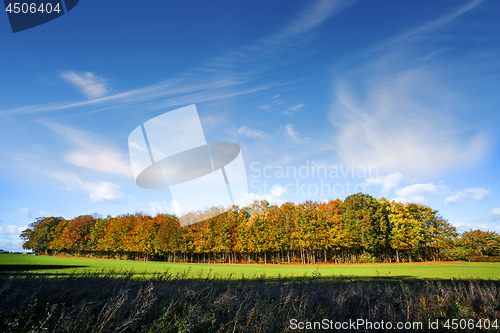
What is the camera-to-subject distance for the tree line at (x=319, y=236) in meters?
54.3

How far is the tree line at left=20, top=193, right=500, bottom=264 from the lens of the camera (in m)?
54.3

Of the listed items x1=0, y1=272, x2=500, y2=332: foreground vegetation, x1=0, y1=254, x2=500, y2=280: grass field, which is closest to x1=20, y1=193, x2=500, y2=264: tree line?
x1=0, y1=254, x2=500, y2=280: grass field

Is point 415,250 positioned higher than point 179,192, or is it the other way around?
point 179,192

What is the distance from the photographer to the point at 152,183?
539 inches

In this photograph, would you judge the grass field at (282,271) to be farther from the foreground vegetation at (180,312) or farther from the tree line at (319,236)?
the tree line at (319,236)

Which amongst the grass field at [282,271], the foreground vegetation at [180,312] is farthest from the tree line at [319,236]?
the foreground vegetation at [180,312]

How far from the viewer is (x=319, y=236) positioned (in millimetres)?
54250

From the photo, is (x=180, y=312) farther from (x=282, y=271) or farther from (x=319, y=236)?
(x=319, y=236)

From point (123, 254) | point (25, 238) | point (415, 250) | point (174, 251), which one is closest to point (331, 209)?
point (415, 250)

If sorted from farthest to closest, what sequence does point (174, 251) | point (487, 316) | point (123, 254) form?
point (123, 254), point (174, 251), point (487, 316)

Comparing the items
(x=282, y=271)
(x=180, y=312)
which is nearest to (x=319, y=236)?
(x=282, y=271)

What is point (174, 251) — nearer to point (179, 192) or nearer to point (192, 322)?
point (179, 192)

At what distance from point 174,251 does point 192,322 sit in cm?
6432

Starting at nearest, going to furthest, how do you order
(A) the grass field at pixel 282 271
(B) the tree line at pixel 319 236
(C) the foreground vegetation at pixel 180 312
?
(C) the foreground vegetation at pixel 180 312, (A) the grass field at pixel 282 271, (B) the tree line at pixel 319 236
